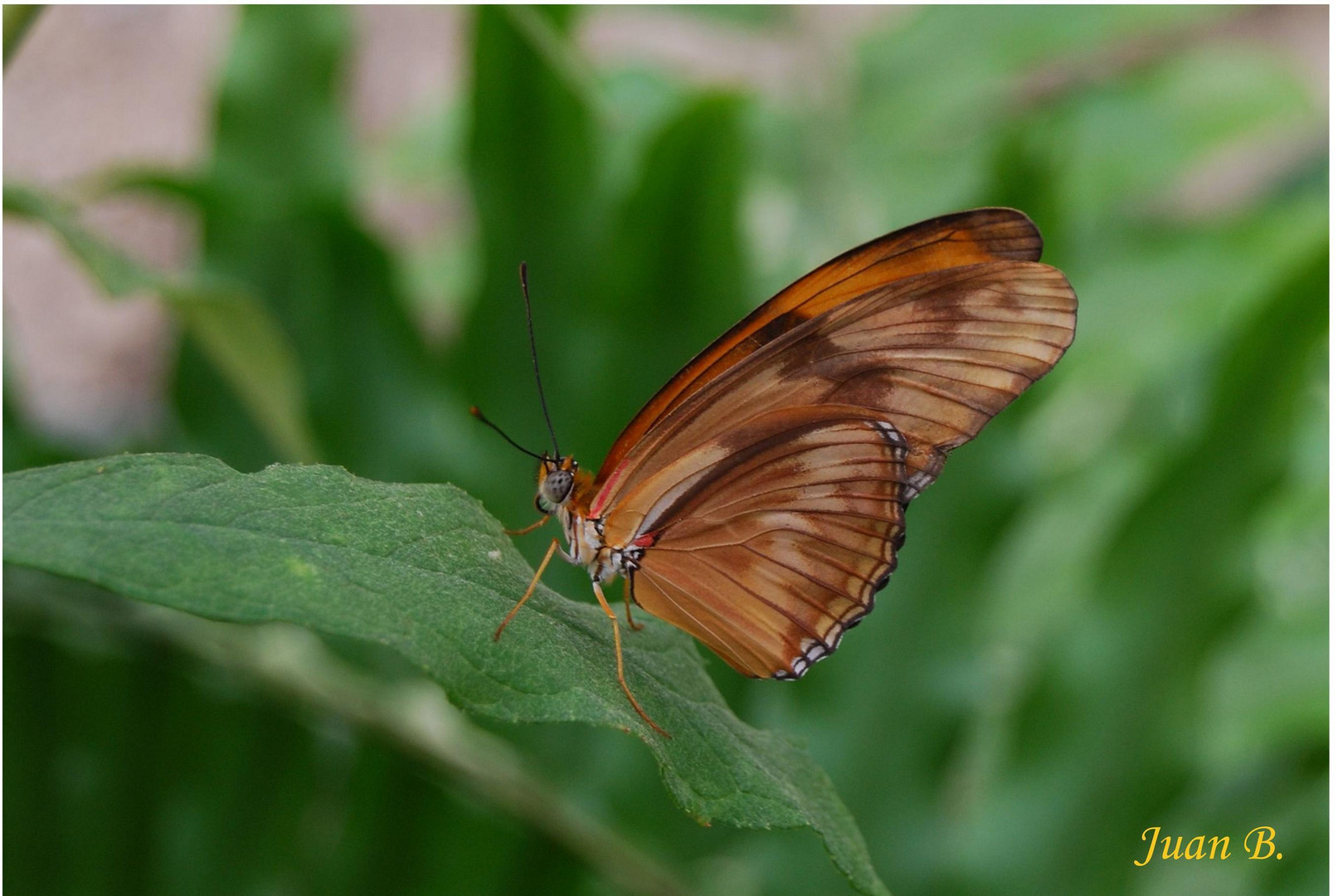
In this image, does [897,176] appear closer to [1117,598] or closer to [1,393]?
[1117,598]

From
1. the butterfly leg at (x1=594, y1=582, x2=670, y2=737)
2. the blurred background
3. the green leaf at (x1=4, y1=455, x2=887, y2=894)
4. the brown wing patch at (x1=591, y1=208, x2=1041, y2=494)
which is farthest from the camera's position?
the blurred background

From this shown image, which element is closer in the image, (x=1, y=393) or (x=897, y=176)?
(x=1, y=393)

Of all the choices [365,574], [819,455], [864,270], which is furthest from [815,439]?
[365,574]

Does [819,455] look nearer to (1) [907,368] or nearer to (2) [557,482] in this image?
(1) [907,368]

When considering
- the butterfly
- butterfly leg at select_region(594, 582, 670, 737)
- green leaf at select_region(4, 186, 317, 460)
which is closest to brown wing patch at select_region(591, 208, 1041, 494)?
the butterfly

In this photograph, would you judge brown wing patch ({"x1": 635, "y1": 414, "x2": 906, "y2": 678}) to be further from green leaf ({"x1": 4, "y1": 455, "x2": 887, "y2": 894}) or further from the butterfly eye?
green leaf ({"x1": 4, "y1": 455, "x2": 887, "y2": 894})

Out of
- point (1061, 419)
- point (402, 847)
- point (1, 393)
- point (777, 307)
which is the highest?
point (1061, 419)

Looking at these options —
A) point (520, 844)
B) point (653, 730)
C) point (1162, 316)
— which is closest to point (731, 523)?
point (653, 730)
